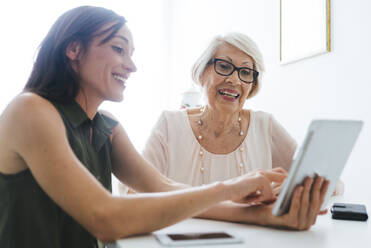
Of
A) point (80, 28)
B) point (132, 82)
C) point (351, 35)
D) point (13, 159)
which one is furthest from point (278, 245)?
point (132, 82)

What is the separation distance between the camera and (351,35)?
2025mm

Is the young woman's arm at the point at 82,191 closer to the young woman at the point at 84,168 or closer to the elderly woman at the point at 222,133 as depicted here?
the young woman at the point at 84,168

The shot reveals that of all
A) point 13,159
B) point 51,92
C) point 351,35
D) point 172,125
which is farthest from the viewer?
point 351,35

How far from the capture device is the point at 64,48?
3.51ft

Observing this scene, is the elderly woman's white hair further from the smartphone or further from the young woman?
the smartphone

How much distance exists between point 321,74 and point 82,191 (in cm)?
190

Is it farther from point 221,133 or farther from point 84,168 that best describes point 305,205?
point 221,133

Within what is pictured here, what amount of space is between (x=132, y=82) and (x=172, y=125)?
2.98 meters

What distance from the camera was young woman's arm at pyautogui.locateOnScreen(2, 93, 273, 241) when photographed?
2.51 ft

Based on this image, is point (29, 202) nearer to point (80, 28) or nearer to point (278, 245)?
point (80, 28)

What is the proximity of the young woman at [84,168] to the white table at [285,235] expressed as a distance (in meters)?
0.03

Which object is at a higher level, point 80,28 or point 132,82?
point 80,28

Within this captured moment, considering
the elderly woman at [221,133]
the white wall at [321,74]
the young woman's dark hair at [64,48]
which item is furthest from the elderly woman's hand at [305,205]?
the white wall at [321,74]

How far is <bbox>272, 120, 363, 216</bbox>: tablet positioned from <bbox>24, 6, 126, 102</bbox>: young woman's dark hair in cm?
69
